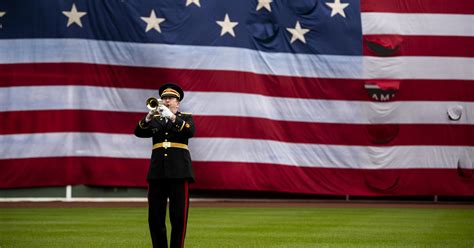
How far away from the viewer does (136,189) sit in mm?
19141

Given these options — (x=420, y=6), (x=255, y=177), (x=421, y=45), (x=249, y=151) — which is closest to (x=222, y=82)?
(x=249, y=151)

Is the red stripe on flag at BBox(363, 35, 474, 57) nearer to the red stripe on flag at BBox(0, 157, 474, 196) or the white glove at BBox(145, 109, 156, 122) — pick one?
the red stripe on flag at BBox(0, 157, 474, 196)

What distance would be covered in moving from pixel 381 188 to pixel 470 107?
2806 mm

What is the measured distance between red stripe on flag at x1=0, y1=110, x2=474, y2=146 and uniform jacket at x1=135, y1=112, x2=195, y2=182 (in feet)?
37.2

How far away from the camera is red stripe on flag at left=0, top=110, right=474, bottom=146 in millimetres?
18500

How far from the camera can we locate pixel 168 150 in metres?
7.40

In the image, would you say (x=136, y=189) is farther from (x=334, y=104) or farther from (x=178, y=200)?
(x=178, y=200)

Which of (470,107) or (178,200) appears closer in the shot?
(178,200)

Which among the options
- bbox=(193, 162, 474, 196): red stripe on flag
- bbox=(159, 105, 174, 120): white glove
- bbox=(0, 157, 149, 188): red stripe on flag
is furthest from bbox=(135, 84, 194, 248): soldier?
bbox=(193, 162, 474, 196): red stripe on flag

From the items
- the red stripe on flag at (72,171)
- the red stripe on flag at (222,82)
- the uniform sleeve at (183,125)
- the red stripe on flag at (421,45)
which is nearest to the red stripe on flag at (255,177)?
the red stripe on flag at (72,171)

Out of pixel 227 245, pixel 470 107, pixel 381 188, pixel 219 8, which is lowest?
pixel 227 245

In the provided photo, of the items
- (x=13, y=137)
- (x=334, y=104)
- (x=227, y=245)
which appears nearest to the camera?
(x=227, y=245)

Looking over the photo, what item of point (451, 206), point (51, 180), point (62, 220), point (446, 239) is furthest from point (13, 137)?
point (446, 239)

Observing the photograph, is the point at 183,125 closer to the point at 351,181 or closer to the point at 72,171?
the point at 72,171
